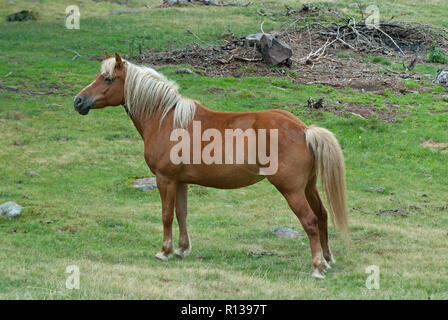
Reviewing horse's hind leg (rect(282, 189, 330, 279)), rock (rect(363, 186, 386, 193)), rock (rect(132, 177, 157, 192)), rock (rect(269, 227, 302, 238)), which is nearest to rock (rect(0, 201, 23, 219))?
rock (rect(132, 177, 157, 192))

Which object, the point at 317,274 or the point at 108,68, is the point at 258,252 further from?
the point at 108,68

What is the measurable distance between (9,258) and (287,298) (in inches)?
160

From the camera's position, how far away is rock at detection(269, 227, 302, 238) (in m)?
9.82

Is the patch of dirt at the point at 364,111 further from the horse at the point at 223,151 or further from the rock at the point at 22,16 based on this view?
the rock at the point at 22,16

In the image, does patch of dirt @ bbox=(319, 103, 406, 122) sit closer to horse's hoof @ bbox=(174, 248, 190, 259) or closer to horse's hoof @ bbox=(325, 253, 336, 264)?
horse's hoof @ bbox=(325, 253, 336, 264)

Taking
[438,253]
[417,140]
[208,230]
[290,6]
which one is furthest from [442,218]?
[290,6]

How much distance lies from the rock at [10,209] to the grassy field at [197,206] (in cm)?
14

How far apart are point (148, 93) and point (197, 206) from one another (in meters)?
4.45

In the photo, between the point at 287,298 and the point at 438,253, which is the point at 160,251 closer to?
the point at 287,298

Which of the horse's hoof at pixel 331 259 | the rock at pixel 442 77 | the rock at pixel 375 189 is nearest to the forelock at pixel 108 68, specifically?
the horse's hoof at pixel 331 259

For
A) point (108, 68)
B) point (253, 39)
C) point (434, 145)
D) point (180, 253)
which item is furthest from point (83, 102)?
point (253, 39)

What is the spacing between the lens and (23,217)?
1006 cm

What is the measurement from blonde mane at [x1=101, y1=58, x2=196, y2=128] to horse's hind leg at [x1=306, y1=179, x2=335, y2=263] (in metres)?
2.11

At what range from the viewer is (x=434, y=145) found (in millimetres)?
16594
